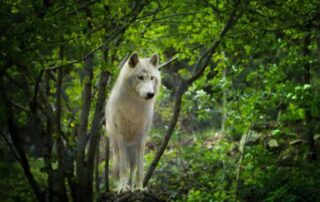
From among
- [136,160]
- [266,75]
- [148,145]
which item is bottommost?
[148,145]

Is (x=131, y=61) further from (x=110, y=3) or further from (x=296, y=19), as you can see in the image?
(x=296, y=19)

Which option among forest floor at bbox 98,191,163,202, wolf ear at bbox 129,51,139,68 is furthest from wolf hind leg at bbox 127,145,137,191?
wolf ear at bbox 129,51,139,68

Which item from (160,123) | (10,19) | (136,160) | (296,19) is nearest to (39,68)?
(10,19)

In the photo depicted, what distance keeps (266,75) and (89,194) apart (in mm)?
3147

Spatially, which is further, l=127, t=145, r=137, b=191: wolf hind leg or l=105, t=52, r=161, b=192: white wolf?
l=127, t=145, r=137, b=191: wolf hind leg

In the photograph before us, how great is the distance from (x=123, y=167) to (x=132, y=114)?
70cm

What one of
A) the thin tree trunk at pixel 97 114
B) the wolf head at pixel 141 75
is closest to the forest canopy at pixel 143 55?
the thin tree trunk at pixel 97 114

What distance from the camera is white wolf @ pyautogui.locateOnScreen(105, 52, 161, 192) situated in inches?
229

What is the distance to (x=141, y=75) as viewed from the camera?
5.76 meters

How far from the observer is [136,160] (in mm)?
6020

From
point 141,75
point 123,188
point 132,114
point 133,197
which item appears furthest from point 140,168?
point 141,75

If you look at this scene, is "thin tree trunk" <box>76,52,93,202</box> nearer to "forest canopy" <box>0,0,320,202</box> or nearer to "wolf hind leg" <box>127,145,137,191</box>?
"forest canopy" <box>0,0,320,202</box>

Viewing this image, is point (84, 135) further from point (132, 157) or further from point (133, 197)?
point (133, 197)

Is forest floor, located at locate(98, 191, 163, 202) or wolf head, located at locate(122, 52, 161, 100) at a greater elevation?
wolf head, located at locate(122, 52, 161, 100)
